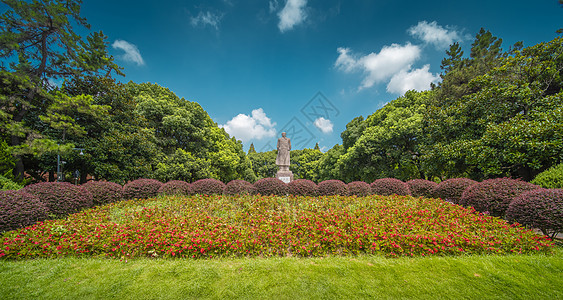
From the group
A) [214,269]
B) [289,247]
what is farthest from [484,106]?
[214,269]

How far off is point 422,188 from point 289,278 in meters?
8.74

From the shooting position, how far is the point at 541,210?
4367 mm

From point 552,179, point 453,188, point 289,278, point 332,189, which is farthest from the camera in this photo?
point 332,189

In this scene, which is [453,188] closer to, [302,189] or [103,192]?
[302,189]

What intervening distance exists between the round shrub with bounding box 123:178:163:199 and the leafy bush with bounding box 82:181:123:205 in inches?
10.8

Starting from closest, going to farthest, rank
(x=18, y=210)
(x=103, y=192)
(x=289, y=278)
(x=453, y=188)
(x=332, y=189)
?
(x=289, y=278) < (x=18, y=210) < (x=103, y=192) < (x=453, y=188) < (x=332, y=189)

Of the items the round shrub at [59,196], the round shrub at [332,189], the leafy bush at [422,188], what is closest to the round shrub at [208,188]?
the round shrub at [59,196]

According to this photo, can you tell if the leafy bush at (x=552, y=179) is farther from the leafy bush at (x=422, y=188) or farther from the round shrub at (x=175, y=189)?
the round shrub at (x=175, y=189)

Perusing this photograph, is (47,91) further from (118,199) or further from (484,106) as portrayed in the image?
(484,106)

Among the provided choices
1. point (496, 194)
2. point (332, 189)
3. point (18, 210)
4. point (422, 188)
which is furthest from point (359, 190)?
point (18, 210)

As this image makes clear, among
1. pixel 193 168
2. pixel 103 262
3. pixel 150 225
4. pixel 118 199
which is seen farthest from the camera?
pixel 193 168

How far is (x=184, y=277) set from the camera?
291 cm

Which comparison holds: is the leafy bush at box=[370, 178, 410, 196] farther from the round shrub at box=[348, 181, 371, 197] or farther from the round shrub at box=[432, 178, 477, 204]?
the round shrub at box=[432, 178, 477, 204]

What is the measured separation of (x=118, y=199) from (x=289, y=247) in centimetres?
783
